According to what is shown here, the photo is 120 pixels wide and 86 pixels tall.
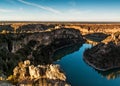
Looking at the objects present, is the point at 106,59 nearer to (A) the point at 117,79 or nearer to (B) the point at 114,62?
(B) the point at 114,62

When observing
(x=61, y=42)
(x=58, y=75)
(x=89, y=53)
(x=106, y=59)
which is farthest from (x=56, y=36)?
(x=58, y=75)

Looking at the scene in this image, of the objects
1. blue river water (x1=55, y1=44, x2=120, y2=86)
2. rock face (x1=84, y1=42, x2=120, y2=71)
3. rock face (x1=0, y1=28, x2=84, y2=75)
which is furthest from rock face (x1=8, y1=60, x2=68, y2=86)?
rock face (x1=84, y1=42, x2=120, y2=71)

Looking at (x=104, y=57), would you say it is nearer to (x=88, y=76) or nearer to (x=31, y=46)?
(x=88, y=76)

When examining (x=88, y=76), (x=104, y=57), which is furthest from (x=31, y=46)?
(x=88, y=76)

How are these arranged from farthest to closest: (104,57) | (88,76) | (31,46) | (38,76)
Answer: (31,46) < (104,57) < (88,76) < (38,76)

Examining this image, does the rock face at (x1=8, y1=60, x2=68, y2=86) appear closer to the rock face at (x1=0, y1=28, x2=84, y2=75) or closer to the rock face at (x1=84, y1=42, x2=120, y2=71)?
the rock face at (x1=0, y1=28, x2=84, y2=75)

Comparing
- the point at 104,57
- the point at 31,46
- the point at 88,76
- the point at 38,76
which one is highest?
the point at 38,76

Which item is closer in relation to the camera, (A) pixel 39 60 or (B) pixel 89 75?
(B) pixel 89 75

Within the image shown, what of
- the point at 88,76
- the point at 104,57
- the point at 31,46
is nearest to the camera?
the point at 88,76
